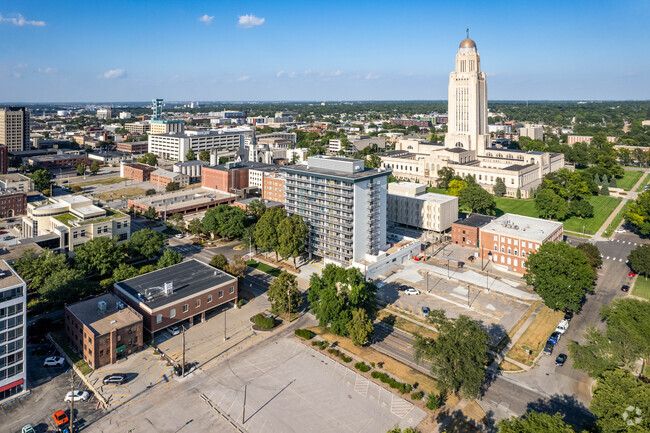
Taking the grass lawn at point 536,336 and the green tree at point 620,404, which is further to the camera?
the grass lawn at point 536,336

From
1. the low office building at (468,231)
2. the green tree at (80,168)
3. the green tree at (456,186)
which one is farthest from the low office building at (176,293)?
the green tree at (80,168)

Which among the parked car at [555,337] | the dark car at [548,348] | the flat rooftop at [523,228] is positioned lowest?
the dark car at [548,348]

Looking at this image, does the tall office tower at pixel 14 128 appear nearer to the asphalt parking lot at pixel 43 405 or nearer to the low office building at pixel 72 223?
the low office building at pixel 72 223

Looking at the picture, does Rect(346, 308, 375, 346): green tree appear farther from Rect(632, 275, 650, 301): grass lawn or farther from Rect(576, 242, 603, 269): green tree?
Rect(632, 275, 650, 301): grass lawn

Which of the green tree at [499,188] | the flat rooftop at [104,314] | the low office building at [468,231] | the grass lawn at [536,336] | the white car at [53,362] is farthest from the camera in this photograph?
the green tree at [499,188]

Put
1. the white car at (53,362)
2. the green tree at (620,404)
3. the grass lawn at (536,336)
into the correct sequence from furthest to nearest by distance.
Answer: the grass lawn at (536,336), the white car at (53,362), the green tree at (620,404)

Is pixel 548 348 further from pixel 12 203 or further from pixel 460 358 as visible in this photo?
pixel 12 203

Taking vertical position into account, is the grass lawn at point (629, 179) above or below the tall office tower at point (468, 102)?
below
